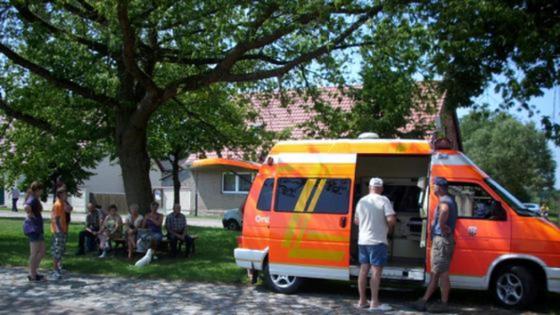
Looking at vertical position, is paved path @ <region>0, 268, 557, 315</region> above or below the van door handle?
below

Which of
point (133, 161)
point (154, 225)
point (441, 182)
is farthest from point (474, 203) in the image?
point (133, 161)

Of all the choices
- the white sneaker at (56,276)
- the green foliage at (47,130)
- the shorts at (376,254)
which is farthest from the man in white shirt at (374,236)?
the green foliage at (47,130)

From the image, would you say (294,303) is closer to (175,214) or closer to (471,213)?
(471,213)

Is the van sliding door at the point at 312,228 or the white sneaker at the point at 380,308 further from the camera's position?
the van sliding door at the point at 312,228

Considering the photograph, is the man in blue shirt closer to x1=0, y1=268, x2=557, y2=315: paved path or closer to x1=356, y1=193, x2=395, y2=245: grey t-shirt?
x1=0, y1=268, x2=557, y2=315: paved path

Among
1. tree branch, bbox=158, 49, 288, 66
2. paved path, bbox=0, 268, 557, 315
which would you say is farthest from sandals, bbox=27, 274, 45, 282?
tree branch, bbox=158, 49, 288, 66

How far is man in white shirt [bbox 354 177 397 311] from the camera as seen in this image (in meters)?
9.09

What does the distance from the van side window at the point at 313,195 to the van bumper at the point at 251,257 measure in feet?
2.64

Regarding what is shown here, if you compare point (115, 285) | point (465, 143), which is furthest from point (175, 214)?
point (465, 143)

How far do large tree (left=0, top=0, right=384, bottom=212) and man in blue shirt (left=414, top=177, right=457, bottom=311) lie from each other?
416 centimetres

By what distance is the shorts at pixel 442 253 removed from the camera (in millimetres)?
9117

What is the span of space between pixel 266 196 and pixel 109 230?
5244 millimetres

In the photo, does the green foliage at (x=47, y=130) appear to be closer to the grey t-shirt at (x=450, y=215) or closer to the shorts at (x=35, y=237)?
the shorts at (x=35, y=237)

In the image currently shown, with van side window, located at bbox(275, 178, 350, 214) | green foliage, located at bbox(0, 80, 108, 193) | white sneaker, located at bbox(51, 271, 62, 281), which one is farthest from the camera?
green foliage, located at bbox(0, 80, 108, 193)
